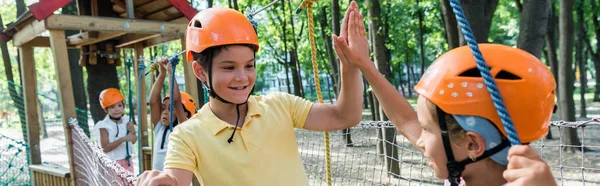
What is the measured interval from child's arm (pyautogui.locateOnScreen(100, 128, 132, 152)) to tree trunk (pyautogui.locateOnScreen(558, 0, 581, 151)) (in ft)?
24.7

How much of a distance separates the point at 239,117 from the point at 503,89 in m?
1.09

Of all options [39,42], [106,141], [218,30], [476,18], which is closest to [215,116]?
[218,30]

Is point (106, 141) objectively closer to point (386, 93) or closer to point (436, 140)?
point (386, 93)

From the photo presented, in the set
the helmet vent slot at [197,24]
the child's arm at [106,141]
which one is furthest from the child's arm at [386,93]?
the child's arm at [106,141]

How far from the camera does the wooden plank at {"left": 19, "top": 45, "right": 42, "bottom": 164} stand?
5555 millimetres

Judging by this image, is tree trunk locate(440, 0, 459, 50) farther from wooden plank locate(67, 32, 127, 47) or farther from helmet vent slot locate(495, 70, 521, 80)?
helmet vent slot locate(495, 70, 521, 80)

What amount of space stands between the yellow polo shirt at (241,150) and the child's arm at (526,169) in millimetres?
1002

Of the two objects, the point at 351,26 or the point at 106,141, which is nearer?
the point at 351,26

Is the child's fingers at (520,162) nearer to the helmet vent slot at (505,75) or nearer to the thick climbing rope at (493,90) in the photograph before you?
the thick climbing rope at (493,90)

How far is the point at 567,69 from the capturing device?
27.8ft

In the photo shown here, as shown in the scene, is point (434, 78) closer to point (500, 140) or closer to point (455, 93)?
point (455, 93)

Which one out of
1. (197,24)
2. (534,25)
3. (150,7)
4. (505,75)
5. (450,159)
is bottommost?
(450,159)

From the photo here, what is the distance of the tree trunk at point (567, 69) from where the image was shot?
27.7 feet

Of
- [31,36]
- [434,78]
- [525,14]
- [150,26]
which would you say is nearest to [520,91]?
[434,78]
